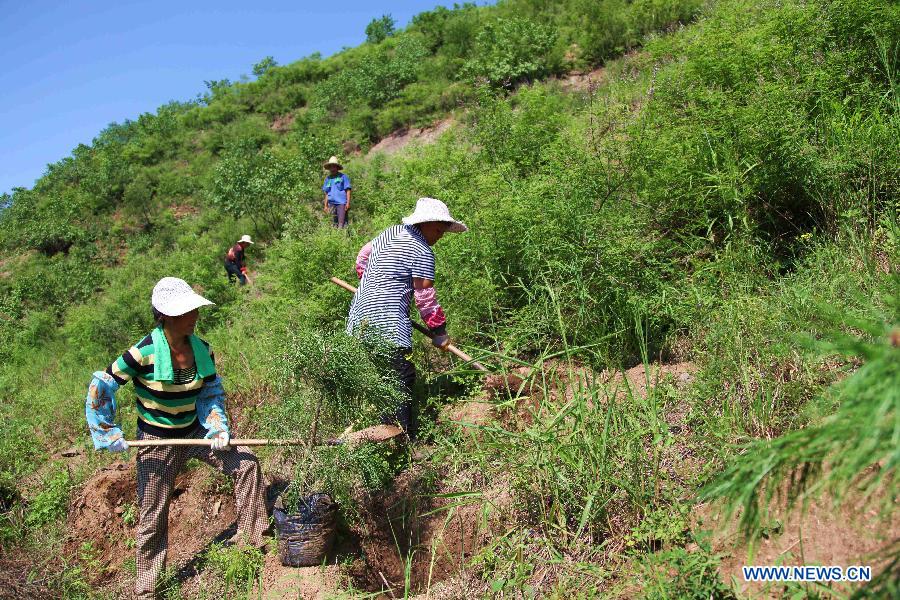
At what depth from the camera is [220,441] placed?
381cm

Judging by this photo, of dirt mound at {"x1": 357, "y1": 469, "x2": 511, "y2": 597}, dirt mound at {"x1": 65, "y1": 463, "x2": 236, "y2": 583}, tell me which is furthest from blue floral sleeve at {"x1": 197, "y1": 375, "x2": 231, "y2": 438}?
dirt mound at {"x1": 65, "y1": 463, "x2": 236, "y2": 583}

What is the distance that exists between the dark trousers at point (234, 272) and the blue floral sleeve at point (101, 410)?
23.8 ft

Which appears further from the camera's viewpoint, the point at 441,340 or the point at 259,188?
the point at 259,188

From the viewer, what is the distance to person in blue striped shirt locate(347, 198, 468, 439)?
13.7 ft

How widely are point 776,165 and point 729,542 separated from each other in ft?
9.97

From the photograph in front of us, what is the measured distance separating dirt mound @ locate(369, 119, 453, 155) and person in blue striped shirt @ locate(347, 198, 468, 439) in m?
8.69

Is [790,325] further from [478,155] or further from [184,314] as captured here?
[478,155]

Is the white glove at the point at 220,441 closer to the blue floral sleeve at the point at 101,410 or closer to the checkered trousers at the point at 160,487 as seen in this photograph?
the checkered trousers at the point at 160,487

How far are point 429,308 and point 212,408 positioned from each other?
1.52m

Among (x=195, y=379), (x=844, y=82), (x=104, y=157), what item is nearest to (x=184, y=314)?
(x=195, y=379)

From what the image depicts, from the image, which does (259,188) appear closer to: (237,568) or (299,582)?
(237,568)

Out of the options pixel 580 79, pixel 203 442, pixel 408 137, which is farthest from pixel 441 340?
pixel 408 137

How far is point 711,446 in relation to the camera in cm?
310

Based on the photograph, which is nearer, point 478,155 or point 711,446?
point 711,446
